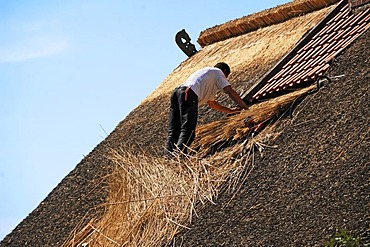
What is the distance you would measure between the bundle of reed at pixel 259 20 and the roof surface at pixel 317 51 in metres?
1.56

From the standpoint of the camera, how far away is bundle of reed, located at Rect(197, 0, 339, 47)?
1158 centimetres

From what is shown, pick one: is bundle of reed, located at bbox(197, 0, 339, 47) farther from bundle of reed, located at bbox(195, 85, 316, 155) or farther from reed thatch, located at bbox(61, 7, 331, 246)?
bundle of reed, located at bbox(195, 85, 316, 155)

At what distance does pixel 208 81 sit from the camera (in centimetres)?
923

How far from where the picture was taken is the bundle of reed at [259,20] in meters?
11.6

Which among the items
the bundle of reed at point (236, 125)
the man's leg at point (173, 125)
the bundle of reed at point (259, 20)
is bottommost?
the bundle of reed at point (259, 20)

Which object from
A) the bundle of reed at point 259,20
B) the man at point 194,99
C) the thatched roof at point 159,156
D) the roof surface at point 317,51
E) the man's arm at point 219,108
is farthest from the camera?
the bundle of reed at point 259,20

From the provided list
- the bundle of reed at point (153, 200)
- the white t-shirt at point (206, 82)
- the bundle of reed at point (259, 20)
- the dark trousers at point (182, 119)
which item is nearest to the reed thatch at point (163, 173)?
the bundle of reed at point (153, 200)

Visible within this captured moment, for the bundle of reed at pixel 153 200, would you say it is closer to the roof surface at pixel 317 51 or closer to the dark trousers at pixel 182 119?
the dark trousers at pixel 182 119

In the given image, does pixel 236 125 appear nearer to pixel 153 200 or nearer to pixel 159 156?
pixel 159 156

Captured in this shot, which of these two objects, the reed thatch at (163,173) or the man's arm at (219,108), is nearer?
the reed thatch at (163,173)

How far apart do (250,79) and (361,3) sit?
1493 mm

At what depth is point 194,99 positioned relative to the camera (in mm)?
9195

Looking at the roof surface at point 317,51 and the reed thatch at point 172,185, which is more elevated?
the reed thatch at point 172,185

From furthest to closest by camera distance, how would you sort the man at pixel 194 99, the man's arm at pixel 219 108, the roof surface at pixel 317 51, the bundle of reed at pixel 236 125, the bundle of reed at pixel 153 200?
the man's arm at pixel 219 108 → the man at pixel 194 99 → the roof surface at pixel 317 51 → the bundle of reed at pixel 236 125 → the bundle of reed at pixel 153 200
